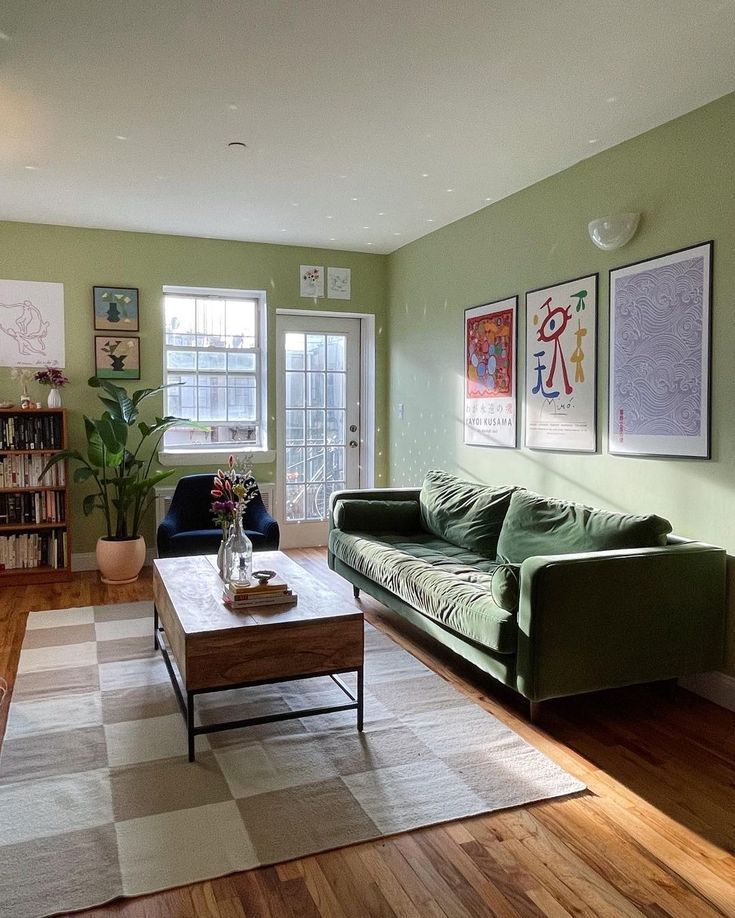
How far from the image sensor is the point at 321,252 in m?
6.11

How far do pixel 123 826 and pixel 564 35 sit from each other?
2.92 m

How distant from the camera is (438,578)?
3.43 m

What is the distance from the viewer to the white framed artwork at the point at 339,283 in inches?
242

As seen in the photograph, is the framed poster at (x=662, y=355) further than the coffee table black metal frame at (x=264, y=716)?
Yes

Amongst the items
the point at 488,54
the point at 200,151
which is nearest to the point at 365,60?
the point at 488,54

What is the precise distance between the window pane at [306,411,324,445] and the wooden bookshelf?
195 cm

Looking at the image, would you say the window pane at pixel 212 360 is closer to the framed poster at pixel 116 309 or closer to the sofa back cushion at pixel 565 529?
the framed poster at pixel 116 309

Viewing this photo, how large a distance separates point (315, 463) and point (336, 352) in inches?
38.3

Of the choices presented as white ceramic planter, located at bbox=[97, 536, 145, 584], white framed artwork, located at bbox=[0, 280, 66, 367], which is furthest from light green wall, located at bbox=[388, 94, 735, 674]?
white framed artwork, located at bbox=[0, 280, 66, 367]

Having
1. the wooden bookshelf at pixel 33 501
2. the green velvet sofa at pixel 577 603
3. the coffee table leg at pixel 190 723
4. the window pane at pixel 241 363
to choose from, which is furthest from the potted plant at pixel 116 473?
the coffee table leg at pixel 190 723

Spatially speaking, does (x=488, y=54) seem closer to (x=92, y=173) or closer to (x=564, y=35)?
(x=564, y=35)

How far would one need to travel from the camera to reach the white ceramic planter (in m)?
5.12

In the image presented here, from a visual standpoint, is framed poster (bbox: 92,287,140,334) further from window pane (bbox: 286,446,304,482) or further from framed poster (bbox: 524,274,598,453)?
framed poster (bbox: 524,274,598,453)

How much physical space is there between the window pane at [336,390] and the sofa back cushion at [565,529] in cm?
267
